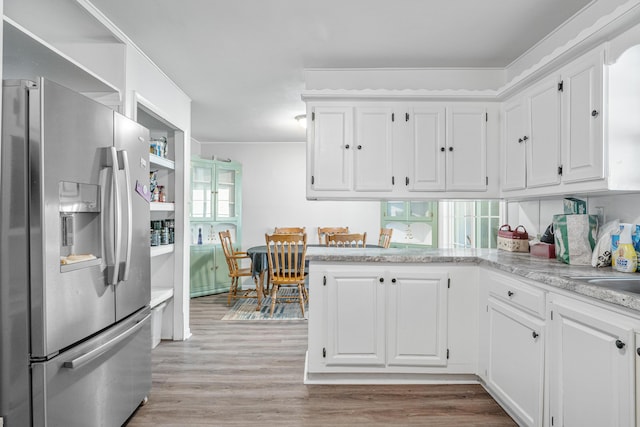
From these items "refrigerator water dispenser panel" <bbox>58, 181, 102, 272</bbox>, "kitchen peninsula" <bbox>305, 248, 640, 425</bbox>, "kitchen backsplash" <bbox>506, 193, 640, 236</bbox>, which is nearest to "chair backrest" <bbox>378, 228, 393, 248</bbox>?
"kitchen backsplash" <bbox>506, 193, 640, 236</bbox>

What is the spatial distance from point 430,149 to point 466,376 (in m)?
1.75

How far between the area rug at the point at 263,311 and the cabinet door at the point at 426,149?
203 cm

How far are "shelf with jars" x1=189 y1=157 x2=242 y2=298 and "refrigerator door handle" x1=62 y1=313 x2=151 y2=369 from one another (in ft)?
10.5

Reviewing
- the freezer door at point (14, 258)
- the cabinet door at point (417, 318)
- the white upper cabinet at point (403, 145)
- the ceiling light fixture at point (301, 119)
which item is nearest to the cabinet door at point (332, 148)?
the white upper cabinet at point (403, 145)

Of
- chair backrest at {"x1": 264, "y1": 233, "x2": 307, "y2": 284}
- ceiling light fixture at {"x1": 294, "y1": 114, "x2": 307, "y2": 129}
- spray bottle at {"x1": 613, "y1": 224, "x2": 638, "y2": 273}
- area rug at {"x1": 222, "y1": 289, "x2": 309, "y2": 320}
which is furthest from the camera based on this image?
ceiling light fixture at {"x1": 294, "y1": 114, "x2": 307, "y2": 129}

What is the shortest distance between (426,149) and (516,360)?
164 cm

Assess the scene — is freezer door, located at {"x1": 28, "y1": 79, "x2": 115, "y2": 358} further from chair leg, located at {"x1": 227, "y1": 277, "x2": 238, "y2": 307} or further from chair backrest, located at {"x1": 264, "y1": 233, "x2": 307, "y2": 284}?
chair leg, located at {"x1": 227, "y1": 277, "x2": 238, "y2": 307}

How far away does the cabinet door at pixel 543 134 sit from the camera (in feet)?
7.01

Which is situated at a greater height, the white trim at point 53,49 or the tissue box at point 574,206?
the white trim at point 53,49

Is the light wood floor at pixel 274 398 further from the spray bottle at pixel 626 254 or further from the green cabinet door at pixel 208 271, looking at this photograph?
the green cabinet door at pixel 208 271

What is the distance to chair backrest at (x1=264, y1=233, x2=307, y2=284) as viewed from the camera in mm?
3906

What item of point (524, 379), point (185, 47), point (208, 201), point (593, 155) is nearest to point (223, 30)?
point (185, 47)

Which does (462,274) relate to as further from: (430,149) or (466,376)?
(430,149)

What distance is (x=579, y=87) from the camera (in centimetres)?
194
